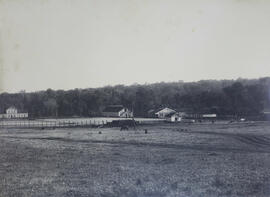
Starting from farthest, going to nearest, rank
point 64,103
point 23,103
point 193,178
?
point 23,103 → point 64,103 → point 193,178

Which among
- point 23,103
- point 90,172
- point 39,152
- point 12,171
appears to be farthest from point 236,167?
point 23,103

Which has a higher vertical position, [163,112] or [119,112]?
[119,112]

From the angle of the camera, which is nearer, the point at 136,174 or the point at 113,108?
the point at 136,174

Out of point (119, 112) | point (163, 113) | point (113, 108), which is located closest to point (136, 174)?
point (119, 112)

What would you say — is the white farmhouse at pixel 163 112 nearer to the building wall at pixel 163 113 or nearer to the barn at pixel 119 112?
the building wall at pixel 163 113

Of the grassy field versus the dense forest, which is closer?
the grassy field

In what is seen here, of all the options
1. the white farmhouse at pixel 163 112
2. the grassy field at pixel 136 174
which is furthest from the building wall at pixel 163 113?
the grassy field at pixel 136 174

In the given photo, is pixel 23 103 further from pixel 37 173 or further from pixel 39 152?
pixel 37 173

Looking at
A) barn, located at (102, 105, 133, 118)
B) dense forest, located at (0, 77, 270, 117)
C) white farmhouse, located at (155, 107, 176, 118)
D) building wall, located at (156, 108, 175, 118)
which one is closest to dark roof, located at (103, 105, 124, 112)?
barn, located at (102, 105, 133, 118)

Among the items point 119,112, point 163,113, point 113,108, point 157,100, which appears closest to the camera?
point 119,112

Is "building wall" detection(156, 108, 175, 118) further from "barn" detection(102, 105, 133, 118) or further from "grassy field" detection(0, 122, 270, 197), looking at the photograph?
"grassy field" detection(0, 122, 270, 197)

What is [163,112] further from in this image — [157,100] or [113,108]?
[113,108]
